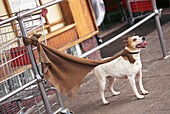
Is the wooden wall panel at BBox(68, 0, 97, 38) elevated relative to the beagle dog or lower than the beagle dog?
elevated

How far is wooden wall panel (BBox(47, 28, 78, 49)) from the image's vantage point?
608cm

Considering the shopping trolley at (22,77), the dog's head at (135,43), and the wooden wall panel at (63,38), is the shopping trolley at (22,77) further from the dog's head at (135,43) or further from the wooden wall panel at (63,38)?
the dog's head at (135,43)

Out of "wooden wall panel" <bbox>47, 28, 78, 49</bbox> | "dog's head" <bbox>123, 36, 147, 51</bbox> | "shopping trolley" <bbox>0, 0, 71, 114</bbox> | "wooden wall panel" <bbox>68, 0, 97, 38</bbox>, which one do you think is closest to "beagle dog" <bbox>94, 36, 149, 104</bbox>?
"dog's head" <bbox>123, 36, 147, 51</bbox>

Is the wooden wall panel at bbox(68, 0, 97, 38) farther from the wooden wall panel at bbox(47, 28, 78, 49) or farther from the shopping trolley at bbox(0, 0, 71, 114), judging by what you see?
the shopping trolley at bbox(0, 0, 71, 114)

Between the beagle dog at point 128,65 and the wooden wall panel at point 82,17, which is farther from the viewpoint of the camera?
the wooden wall panel at point 82,17

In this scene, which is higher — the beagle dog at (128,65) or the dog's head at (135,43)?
the dog's head at (135,43)

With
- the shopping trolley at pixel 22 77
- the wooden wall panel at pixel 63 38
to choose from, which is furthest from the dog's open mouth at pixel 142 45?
the wooden wall panel at pixel 63 38

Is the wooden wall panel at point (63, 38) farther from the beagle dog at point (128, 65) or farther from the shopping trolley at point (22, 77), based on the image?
the beagle dog at point (128, 65)

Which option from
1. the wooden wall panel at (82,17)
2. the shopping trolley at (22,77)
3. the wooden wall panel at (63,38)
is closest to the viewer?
the shopping trolley at (22,77)

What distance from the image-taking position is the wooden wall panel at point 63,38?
608cm

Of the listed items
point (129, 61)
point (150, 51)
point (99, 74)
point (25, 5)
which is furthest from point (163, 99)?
point (25, 5)

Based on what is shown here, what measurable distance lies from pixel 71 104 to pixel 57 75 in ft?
5.07

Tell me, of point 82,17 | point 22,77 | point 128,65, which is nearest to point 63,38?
point 82,17

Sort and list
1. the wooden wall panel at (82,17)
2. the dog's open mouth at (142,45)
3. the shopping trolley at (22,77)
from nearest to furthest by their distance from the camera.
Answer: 1. the shopping trolley at (22,77)
2. the dog's open mouth at (142,45)
3. the wooden wall panel at (82,17)
